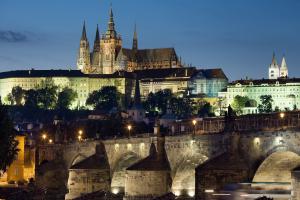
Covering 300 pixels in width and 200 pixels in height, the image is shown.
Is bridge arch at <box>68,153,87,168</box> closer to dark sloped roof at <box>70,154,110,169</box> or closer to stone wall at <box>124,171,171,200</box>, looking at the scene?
dark sloped roof at <box>70,154,110,169</box>

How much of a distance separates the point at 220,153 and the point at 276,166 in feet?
13.7

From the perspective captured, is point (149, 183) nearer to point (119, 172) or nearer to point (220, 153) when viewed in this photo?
point (220, 153)

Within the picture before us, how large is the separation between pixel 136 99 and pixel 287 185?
126 meters

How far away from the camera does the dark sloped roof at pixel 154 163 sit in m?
62.5

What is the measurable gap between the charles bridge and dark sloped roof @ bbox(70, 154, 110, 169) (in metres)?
0.57

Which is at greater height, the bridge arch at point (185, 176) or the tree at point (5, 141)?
the tree at point (5, 141)

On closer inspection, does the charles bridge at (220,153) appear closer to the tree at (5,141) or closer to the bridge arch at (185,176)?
the bridge arch at (185,176)

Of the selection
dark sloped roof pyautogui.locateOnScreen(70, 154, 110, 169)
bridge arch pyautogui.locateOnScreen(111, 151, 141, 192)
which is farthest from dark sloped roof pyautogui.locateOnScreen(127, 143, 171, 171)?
dark sloped roof pyautogui.locateOnScreen(70, 154, 110, 169)

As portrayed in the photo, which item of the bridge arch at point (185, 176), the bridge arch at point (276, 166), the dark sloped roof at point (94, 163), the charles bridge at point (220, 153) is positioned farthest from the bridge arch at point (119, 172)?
the bridge arch at point (276, 166)

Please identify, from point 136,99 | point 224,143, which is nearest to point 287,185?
point 224,143

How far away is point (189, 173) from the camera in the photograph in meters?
62.9

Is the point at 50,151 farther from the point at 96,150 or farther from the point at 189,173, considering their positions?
the point at 189,173

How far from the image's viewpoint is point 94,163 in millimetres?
73500

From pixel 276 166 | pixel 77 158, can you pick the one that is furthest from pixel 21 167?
pixel 276 166
